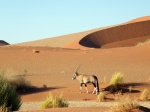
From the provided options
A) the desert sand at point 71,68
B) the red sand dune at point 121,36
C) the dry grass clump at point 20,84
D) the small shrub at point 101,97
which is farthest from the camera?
the red sand dune at point 121,36

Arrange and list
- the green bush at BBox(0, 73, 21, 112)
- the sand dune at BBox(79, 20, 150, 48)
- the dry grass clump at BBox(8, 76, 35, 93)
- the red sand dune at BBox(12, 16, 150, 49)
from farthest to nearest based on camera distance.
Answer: the sand dune at BBox(79, 20, 150, 48), the red sand dune at BBox(12, 16, 150, 49), the dry grass clump at BBox(8, 76, 35, 93), the green bush at BBox(0, 73, 21, 112)

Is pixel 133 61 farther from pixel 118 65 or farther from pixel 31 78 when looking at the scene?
pixel 31 78

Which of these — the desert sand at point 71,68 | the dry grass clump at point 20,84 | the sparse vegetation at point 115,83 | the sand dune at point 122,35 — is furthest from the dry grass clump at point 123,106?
the sand dune at point 122,35

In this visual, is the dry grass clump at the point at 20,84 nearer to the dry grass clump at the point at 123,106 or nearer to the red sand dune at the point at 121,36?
the dry grass clump at the point at 123,106

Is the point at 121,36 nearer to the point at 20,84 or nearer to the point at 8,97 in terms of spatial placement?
the point at 20,84

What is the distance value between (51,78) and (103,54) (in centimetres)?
1796

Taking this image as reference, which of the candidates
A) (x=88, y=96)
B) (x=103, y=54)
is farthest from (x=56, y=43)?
(x=88, y=96)

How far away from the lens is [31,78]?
37688mm

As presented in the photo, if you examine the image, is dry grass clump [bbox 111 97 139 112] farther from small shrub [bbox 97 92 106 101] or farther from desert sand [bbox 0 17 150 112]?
desert sand [bbox 0 17 150 112]

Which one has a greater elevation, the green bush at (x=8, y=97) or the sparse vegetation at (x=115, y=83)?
the sparse vegetation at (x=115, y=83)

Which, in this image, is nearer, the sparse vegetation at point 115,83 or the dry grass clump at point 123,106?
the dry grass clump at point 123,106

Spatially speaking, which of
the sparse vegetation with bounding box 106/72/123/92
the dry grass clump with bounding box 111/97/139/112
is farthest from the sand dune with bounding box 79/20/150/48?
the dry grass clump with bounding box 111/97/139/112

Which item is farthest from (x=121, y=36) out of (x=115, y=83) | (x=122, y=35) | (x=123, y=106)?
(x=123, y=106)

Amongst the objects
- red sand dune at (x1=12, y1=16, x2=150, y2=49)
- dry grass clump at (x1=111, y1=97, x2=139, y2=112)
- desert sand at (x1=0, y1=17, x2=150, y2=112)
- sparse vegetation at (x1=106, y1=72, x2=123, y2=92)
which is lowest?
dry grass clump at (x1=111, y1=97, x2=139, y2=112)
